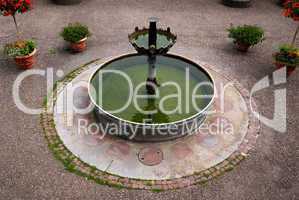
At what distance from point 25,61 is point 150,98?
605 cm

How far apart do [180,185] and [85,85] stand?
245 inches

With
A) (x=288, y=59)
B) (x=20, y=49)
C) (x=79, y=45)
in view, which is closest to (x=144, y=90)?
(x=79, y=45)

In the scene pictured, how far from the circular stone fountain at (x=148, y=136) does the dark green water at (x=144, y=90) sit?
0.04 m

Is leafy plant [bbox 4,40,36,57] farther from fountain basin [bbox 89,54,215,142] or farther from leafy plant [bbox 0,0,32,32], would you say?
fountain basin [bbox 89,54,215,142]

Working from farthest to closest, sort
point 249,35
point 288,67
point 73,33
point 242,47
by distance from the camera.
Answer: point 242,47
point 249,35
point 73,33
point 288,67

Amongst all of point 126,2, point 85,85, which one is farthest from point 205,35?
point 85,85

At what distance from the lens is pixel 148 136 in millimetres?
10602

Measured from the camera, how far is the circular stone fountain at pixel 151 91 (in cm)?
1070

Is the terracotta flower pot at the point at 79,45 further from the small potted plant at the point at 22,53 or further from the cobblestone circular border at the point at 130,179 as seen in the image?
the cobblestone circular border at the point at 130,179

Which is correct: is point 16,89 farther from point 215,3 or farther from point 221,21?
point 215,3

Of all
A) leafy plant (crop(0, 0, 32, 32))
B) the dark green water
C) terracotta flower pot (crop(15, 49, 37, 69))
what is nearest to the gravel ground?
terracotta flower pot (crop(15, 49, 37, 69))

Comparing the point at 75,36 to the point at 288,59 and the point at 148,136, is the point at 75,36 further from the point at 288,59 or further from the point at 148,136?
the point at 288,59

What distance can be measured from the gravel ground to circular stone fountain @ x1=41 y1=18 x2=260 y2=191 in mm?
386

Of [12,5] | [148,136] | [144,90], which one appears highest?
[12,5]
